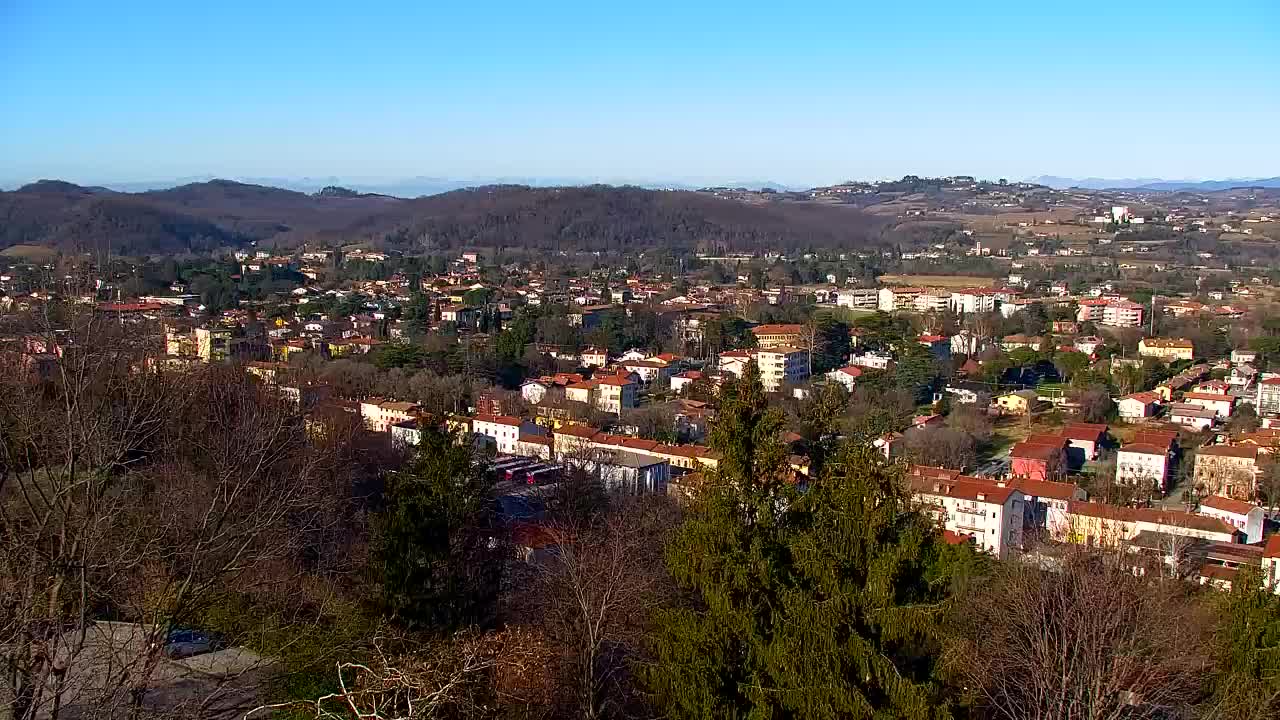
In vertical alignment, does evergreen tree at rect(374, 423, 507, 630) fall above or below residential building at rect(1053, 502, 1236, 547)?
above

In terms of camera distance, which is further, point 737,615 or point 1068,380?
point 1068,380

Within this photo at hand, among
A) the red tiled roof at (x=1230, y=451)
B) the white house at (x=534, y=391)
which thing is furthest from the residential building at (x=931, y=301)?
the red tiled roof at (x=1230, y=451)

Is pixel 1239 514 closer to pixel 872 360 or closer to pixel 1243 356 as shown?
pixel 872 360

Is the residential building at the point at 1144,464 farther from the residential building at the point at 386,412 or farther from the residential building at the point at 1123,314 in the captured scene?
the residential building at the point at 1123,314

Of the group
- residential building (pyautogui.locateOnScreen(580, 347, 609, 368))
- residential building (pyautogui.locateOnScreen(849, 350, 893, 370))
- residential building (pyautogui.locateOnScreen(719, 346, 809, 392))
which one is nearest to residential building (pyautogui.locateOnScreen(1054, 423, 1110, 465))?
residential building (pyautogui.locateOnScreen(849, 350, 893, 370))

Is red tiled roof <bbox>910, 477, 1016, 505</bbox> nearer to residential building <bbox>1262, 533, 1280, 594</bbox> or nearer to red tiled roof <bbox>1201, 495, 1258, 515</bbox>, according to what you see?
red tiled roof <bbox>1201, 495, 1258, 515</bbox>

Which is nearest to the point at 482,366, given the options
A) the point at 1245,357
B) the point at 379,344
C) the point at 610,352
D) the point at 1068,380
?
the point at 379,344

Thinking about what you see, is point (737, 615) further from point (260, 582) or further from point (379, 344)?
point (379, 344)
